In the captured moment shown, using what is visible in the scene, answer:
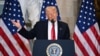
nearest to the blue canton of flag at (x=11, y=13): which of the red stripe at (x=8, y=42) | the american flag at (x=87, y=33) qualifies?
the red stripe at (x=8, y=42)

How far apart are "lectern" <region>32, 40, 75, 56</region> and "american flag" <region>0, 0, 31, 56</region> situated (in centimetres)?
237

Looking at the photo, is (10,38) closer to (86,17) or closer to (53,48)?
(86,17)

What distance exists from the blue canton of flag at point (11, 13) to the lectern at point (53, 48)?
7.82ft

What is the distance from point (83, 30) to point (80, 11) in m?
0.37

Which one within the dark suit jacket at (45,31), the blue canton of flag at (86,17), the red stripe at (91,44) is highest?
the dark suit jacket at (45,31)

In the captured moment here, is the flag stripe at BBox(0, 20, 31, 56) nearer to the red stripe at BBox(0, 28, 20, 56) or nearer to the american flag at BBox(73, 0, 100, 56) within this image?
the red stripe at BBox(0, 28, 20, 56)

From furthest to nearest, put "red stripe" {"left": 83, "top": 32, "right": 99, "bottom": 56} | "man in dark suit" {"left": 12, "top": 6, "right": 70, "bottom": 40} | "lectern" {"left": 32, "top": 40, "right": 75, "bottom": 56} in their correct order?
"red stripe" {"left": 83, "top": 32, "right": 99, "bottom": 56}, "man in dark suit" {"left": 12, "top": 6, "right": 70, "bottom": 40}, "lectern" {"left": 32, "top": 40, "right": 75, "bottom": 56}

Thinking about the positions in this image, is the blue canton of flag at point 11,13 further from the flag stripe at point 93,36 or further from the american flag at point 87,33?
the flag stripe at point 93,36

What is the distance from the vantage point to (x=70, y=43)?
12.6 feet

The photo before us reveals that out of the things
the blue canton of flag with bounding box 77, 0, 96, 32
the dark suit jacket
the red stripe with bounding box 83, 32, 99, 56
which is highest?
the dark suit jacket

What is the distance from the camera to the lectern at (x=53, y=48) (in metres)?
3.77

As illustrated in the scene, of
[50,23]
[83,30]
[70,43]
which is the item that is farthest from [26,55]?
[70,43]

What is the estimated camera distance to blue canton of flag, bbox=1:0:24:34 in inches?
242

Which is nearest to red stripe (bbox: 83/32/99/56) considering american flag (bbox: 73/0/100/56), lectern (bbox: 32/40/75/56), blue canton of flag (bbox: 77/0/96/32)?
american flag (bbox: 73/0/100/56)
